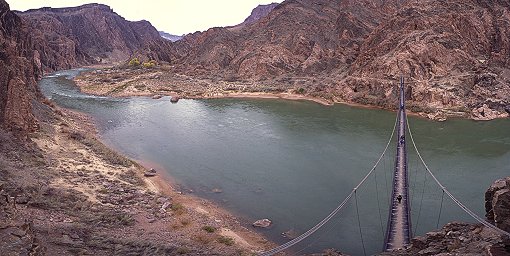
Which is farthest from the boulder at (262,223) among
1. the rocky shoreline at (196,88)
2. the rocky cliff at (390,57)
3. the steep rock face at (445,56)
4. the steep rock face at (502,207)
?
the steep rock face at (445,56)

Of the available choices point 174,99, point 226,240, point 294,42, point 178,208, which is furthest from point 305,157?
point 294,42

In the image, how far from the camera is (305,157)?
3603cm

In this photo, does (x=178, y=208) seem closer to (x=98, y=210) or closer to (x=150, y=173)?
(x=98, y=210)

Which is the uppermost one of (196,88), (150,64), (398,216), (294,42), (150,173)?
(294,42)

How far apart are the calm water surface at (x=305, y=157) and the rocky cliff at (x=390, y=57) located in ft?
17.8

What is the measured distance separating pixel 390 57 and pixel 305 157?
103 feet

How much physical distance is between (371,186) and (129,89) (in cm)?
5692

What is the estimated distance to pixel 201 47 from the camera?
98.3 m

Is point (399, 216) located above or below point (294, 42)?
below

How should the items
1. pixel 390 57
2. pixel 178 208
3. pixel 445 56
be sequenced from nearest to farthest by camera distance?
pixel 178 208
pixel 445 56
pixel 390 57

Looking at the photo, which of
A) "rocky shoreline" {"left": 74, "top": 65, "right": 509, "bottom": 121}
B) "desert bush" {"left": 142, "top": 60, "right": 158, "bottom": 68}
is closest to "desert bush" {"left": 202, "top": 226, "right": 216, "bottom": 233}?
"rocky shoreline" {"left": 74, "top": 65, "right": 509, "bottom": 121}

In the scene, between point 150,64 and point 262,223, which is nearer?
point 262,223

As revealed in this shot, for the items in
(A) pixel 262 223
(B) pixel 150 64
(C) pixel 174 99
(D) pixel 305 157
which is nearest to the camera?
(A) pixel 262 223

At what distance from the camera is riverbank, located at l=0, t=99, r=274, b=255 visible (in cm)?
1593
